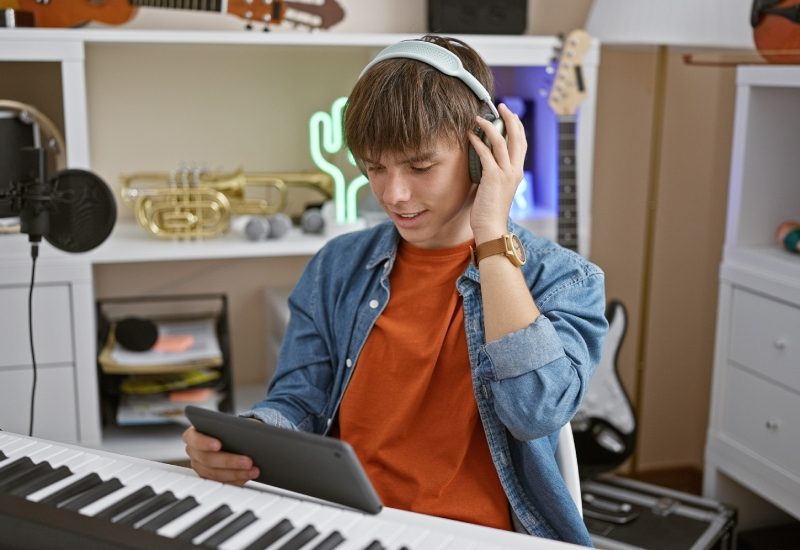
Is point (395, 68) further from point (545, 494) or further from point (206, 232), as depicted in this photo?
point (206, 232)

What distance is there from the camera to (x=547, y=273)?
127 centimetres

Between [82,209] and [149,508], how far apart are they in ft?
2.10

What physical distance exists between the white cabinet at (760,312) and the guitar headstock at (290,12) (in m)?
0.92

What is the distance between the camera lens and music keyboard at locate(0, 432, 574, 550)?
88cm

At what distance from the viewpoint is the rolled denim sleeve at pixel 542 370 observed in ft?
3.75

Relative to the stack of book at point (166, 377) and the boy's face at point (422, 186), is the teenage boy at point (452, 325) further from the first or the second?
the stack of book at point (166, 377)

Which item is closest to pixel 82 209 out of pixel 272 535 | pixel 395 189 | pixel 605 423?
pixel 395 189

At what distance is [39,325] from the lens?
196 centimetres

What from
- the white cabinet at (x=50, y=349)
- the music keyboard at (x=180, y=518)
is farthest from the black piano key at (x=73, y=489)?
the white cabinet at (x=50, y=349)

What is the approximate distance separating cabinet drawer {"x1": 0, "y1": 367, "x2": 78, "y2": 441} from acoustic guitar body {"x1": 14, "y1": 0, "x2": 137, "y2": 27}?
73cm

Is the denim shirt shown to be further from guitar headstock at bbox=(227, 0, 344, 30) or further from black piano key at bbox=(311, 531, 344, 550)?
guitar headstock at bbox=(227, 0, 344, 30)

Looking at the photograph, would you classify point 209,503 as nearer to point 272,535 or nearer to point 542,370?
point 272,535

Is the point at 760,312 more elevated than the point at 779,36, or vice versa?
the point at 779,36

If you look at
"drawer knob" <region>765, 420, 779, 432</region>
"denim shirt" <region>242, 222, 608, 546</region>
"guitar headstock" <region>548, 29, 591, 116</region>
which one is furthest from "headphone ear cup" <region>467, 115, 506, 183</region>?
"drawer knob" <region>765, 420, 779, 432</region>
